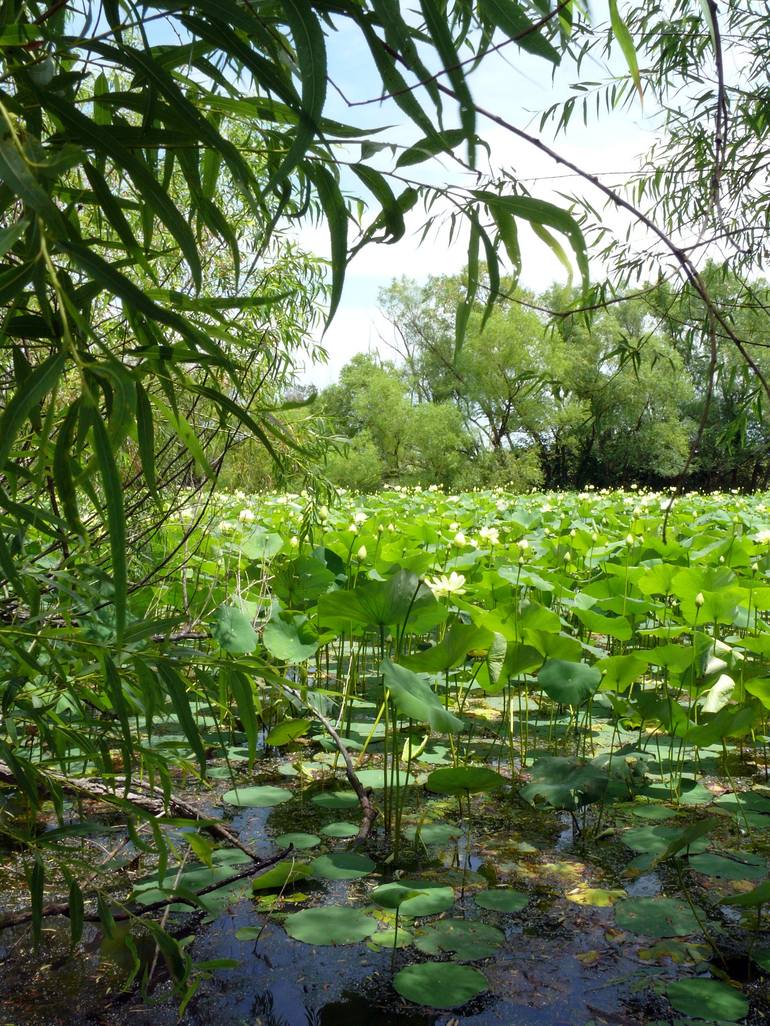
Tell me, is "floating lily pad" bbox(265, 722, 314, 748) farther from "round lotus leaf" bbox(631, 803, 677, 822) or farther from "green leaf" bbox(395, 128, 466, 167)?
"green leaf" bbox(395, 128, 466, 167)

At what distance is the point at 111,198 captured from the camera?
0.73m

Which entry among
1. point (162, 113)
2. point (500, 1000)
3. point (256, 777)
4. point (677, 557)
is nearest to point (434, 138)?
point (162, 113)

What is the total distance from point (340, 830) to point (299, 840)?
0.07 meters

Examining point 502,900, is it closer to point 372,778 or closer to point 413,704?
point 413,704

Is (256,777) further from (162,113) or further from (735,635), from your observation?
(735,635)

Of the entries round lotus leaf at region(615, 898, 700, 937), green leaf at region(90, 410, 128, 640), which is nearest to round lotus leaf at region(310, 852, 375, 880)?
round lotus leaf at region(615, 898, 700, 937)

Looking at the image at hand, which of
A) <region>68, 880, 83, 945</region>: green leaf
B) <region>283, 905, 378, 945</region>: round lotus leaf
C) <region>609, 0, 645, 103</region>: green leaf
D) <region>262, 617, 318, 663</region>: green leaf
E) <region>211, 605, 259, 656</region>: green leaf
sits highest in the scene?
<region>609, 0, 645, 103</region>: green leaf

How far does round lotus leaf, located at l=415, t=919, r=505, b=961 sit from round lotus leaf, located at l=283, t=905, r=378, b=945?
0.08 metres

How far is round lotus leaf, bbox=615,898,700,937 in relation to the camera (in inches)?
48.7

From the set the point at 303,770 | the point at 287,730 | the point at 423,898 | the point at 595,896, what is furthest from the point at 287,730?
the point at 595,896

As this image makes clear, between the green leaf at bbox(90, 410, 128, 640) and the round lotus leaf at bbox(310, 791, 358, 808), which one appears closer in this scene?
the green leaf at bbox(90, 410, 128, 640)

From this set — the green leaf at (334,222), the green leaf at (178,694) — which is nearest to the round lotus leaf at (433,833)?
the green leaf at (178,694)

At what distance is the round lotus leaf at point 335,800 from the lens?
1.75m

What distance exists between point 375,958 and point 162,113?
104cm
